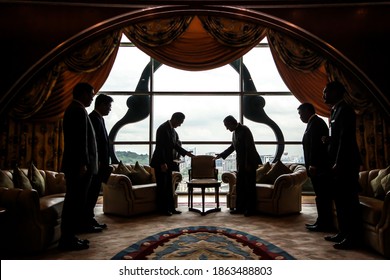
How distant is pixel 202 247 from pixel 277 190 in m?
1.73

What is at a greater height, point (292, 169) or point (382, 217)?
point (292, 169)

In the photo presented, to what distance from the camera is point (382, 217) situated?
2.39 metres

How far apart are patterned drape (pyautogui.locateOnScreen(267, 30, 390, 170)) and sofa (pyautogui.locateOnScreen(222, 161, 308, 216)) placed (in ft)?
5.42

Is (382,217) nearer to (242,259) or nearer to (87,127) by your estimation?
(242,259)

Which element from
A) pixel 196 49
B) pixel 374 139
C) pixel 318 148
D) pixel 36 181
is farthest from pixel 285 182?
pixel 36 181

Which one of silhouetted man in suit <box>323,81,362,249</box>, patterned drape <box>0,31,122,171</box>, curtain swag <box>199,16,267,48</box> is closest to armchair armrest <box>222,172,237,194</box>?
silhouetted man in suit <box>323,81,362,249</box>

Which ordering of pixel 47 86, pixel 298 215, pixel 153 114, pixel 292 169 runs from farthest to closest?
pixel 153 114
pixel 47 86
pixel 292 169
pixel 298 215

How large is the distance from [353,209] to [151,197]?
2.70m

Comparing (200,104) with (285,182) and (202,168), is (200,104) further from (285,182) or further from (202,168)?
(285,182)

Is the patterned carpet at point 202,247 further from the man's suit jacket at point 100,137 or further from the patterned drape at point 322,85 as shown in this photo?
the patterned drape at point 322,85

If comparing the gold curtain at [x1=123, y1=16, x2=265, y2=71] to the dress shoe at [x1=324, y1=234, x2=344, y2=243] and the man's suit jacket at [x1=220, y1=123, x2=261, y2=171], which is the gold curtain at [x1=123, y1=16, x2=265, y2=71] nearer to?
the man's suit jacket at [x1=220, y1=123, x2=261, y2=171]

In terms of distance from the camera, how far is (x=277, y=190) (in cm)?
388

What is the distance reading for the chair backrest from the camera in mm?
4887

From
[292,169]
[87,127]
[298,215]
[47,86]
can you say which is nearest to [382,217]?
[298,215]
